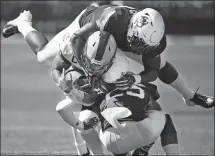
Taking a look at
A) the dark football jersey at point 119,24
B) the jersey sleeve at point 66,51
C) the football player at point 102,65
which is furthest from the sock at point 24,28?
the dark football jersey at point 119,24

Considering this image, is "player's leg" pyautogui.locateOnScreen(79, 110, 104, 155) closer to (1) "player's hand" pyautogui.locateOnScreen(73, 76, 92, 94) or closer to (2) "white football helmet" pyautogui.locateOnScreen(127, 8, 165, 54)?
(1) "player's hand" pyautogui.locateOnScreen(73, 76, 92, 94)

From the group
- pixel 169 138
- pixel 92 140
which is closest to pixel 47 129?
pixel 92 140

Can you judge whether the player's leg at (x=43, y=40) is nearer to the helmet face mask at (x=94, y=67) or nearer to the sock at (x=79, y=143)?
the helmet face mask at (x=94, y=67)

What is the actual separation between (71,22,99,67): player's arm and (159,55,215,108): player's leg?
0.76m

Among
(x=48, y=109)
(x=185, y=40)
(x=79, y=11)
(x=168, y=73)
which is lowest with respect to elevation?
(x=185, y=40)

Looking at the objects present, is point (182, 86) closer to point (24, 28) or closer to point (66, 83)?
point (66, 83)

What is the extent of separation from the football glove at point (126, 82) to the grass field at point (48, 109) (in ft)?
7.30

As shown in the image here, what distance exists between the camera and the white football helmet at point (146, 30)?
173 inches

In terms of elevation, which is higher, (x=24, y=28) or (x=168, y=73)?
(x=24, y=28)

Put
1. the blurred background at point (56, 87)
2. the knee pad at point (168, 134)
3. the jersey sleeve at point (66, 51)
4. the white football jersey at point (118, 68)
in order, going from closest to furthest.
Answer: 1. the white football jersey at point (118, 68)
2. the jersey sleeve at point (66, 51)
3. the knee pad at point (168, 134)
4. the blurred background at point (56, 87)

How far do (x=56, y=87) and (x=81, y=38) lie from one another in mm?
6265

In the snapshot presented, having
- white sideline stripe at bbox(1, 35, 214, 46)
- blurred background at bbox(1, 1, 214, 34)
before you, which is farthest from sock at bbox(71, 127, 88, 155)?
blurred background at bbox(1, 1, 214, 34)

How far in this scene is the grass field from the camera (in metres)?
7.15

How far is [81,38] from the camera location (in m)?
4.57
